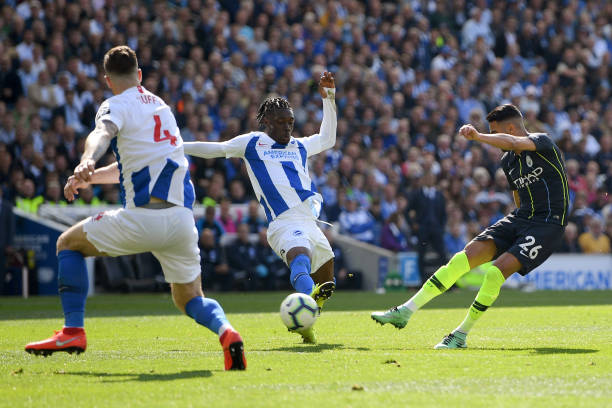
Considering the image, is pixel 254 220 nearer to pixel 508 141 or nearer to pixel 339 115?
pixel 339 115

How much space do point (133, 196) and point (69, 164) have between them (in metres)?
11.9

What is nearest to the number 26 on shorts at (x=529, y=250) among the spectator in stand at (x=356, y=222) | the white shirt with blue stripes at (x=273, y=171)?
the white shirt with blue stripes at (x=273, y=171)

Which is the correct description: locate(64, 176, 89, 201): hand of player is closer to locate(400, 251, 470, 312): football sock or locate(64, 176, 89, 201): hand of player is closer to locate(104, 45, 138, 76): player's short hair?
locate(104, 45, 138, 76): player's short hair

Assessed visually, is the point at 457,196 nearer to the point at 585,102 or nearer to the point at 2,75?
the point at 585,102

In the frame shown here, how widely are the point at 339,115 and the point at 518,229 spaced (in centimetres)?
1387

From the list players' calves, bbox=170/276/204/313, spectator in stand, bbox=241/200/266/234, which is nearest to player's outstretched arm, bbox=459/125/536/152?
players' calves, bbox=170/276/204/313

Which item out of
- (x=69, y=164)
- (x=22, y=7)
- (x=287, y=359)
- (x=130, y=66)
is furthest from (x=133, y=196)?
(x=22, y=7)

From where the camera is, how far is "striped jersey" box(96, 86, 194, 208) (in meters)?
6.99

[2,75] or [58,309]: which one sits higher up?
[2,75]

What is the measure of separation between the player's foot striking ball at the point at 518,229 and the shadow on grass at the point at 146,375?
2.55 m

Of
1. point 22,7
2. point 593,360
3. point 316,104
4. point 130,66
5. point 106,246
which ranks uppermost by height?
point 22,7

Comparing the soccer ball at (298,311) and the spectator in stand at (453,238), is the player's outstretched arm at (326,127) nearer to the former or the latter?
the soccer ball at (298,311)

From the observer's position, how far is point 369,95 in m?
23.5

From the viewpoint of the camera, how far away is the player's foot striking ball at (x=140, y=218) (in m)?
6.92
